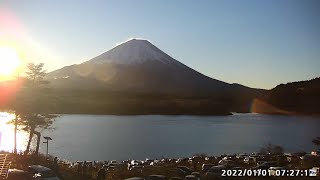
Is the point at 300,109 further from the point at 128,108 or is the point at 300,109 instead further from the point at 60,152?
the point at 60,152

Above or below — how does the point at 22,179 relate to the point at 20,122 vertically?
below

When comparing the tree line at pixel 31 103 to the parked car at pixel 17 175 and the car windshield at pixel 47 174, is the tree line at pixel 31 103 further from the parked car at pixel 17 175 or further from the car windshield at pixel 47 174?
the parked car at pixel 17 175

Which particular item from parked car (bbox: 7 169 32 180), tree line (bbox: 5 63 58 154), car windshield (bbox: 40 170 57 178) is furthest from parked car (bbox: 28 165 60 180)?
tree line (bbox: 5 63 58 154)

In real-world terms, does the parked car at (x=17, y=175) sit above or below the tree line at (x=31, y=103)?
below

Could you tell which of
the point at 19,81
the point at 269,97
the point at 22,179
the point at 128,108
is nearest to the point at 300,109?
the point at 269,97

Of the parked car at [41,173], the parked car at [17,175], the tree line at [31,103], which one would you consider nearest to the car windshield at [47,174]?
the parked car at [41,173]

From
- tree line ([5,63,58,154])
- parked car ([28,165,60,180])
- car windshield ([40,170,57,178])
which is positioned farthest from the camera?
tree line ([5,63,58,154])

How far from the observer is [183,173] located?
2525cm

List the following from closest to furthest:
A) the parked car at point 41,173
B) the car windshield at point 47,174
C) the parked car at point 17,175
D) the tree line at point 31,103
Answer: the parked car at point 17,175 < the parked car at point 41,173 < the car windshield at point 47,174 < the tree line at point 31,103

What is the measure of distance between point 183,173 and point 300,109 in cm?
16228

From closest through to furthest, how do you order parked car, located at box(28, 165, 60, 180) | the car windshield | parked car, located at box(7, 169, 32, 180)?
parked car, located at box(7, 169, 32, 180), parked car, located at box(28, 165, 60, 180), the car windshield

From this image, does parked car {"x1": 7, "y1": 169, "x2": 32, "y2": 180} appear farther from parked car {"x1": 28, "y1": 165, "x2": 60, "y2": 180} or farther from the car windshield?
the car windshield

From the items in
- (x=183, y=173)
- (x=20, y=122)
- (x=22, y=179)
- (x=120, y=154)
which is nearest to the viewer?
(x=22, y=179)

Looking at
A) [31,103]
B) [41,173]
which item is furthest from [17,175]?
[31,103]
